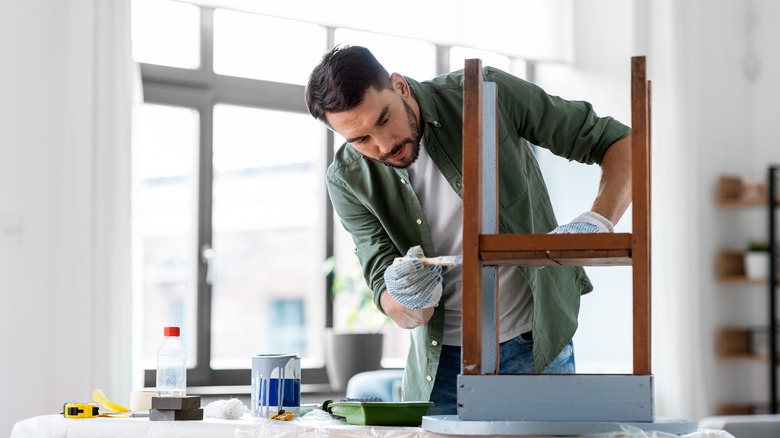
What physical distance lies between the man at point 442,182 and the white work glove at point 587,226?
256 mm

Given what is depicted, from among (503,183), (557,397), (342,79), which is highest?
(342,79)

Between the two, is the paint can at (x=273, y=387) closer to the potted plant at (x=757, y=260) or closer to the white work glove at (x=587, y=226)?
the white work glove at (x=587, y=226)

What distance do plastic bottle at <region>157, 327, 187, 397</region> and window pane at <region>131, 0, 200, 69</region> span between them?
2.20m

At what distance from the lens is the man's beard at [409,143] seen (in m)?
1.70

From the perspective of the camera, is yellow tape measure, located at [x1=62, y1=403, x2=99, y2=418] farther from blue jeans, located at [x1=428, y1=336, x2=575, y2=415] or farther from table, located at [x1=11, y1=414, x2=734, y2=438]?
blue jeans, located at [x1=428, y1=336, x2=575, y2=415]

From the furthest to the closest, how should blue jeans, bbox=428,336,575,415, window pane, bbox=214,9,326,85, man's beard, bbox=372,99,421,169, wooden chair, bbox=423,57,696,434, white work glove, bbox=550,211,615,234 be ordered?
window pane, bbox=214,9,326,85, blue jeans, bbox=428,336,575,415, man's beard, bbox=372,99,421,169, white work glove, bbox=550,211,615,234, wooden chair, bbox=423,57,696,434

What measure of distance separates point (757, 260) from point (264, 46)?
8.10 ft

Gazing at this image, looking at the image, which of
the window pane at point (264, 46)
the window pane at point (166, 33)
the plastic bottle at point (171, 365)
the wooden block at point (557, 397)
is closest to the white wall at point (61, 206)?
the window pane at point (166, 33)

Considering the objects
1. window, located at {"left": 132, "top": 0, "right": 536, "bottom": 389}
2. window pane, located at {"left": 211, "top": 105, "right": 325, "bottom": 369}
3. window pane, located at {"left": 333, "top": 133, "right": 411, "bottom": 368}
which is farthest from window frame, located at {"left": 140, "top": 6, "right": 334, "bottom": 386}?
window pane, located at {"left": 211, "top": 105, "right": 325, "bottom": 369}

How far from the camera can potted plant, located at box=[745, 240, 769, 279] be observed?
15.0 feet

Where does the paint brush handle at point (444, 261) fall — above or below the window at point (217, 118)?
below

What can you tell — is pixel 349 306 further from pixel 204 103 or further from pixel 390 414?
pixel 390 414

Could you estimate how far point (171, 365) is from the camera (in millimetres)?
1770

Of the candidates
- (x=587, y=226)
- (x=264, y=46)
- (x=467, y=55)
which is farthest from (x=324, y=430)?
(x=467, y=55)
